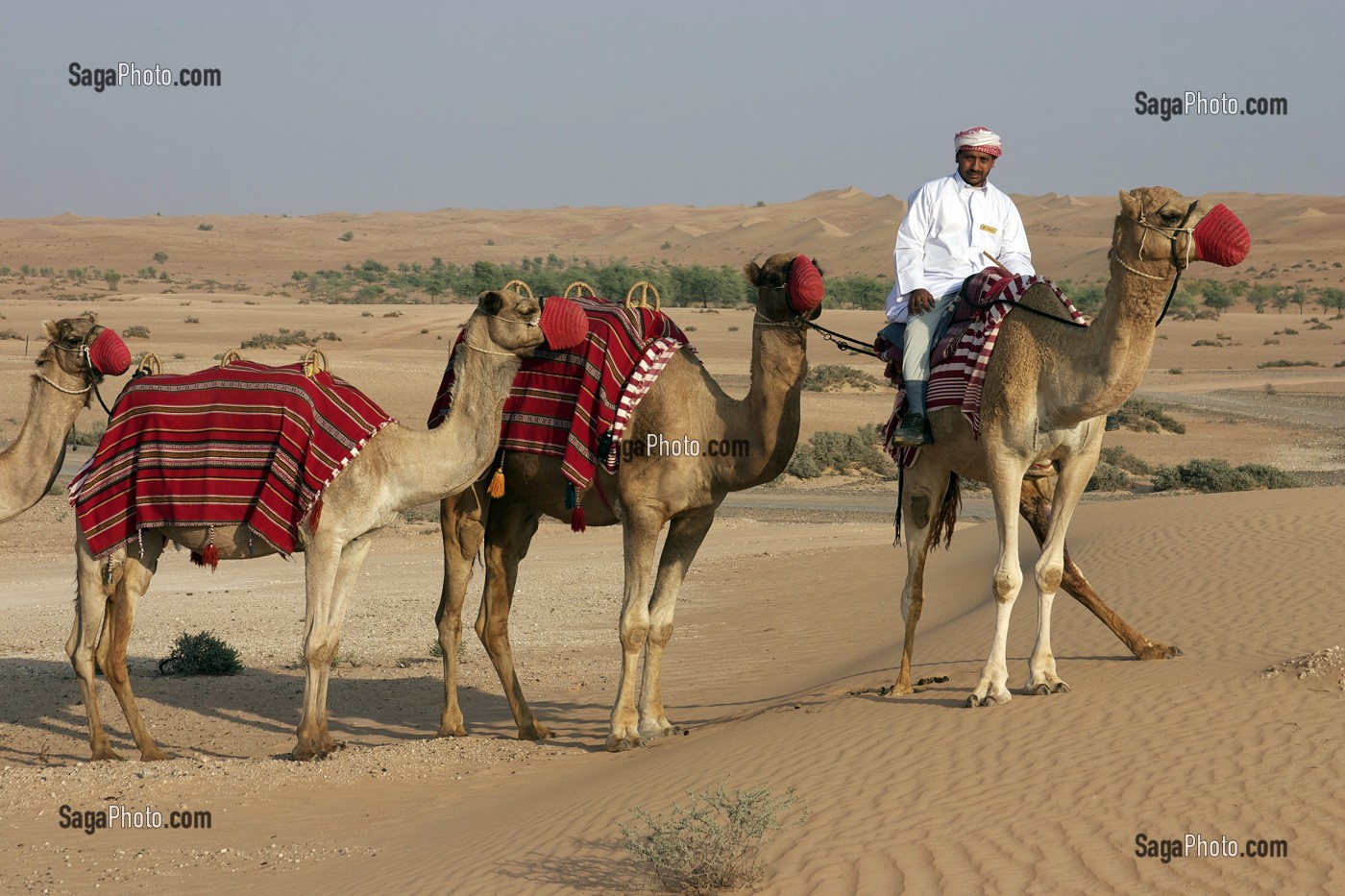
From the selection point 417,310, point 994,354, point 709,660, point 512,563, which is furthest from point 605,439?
point 417,310

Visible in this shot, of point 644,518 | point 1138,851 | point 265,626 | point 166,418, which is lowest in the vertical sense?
point 265,626

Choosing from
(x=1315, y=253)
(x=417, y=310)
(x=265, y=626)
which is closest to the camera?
(x=265, y=626)

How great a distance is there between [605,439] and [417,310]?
60820 mm

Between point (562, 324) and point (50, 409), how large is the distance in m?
3.54

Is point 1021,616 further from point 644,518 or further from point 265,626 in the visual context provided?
point 265,626

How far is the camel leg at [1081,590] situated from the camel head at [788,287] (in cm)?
230

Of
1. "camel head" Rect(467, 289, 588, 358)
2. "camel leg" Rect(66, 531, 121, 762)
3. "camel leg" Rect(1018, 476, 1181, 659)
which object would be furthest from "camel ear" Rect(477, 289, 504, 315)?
"camel leg" Rect(1018, 476, 1181, 659)

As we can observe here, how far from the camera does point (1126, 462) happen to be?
97.1ft

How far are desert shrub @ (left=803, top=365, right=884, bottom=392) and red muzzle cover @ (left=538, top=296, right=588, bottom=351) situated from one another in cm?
3331

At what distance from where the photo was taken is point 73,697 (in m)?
11.7

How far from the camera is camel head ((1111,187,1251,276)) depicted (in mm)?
7656

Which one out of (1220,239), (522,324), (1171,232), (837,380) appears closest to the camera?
(1220,239)

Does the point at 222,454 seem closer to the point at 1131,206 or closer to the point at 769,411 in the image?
the point at 769,411

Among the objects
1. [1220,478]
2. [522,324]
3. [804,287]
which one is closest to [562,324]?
[522,324]
